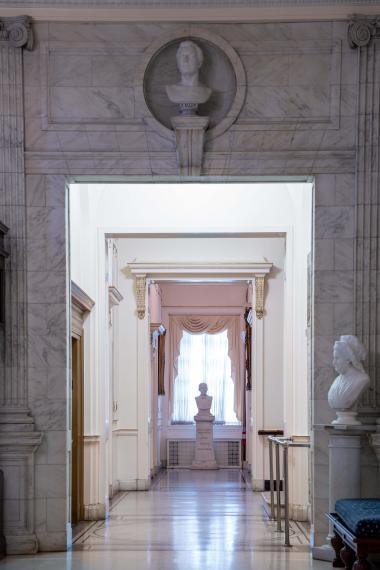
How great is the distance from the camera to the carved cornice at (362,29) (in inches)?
324

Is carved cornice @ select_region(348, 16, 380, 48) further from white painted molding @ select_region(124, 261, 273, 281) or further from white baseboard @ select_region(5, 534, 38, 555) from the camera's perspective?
white painted molding @ select_region(124, 261, 273, 281)

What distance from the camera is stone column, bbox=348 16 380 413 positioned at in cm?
827

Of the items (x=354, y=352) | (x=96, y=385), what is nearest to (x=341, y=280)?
(x=354, y=352)

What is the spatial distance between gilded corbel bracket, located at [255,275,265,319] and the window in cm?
680

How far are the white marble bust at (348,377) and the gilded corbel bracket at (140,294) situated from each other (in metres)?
7.66

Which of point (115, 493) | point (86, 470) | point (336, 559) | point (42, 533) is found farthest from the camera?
point (115, 493)

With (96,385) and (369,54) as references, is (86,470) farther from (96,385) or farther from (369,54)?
(369,54)

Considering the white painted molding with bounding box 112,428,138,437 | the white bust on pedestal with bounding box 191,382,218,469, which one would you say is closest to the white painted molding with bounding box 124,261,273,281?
the white painted molding with bounding box 112,428,138,437

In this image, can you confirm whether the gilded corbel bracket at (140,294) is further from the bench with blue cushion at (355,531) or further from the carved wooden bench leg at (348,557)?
the carved wooden bench leg at (348,557)

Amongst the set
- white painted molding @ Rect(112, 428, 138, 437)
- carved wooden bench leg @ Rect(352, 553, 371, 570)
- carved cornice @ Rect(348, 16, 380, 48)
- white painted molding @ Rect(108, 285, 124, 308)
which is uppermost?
carved cornice @ Rect(348, 16, 380, 48)

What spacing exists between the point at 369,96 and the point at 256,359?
23.7 feet

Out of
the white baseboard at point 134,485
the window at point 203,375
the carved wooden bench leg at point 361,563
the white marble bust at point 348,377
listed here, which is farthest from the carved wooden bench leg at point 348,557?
the window at point 203,375

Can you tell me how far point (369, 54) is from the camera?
830 cm

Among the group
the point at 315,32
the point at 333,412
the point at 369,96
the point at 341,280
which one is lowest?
the point at 333,412
